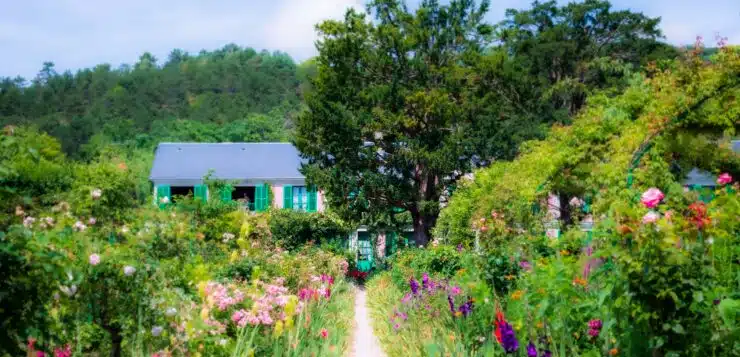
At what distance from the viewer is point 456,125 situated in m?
22.4

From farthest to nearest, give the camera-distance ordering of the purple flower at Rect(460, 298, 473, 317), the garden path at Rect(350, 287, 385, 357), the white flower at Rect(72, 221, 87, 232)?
the garden path at Rect(350, 287, 385, 357) < the white flower at Rect(72, 221, 87, 232) < the purple flower at Rect(460, 298, 473, 317)

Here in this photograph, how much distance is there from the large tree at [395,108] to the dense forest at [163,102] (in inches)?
924

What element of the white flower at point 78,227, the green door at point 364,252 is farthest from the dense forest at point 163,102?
the white flower at point 78,227

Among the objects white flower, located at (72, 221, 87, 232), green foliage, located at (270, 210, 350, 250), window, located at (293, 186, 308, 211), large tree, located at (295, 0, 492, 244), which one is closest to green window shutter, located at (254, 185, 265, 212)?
window, located at (293, 186, 308, 211)

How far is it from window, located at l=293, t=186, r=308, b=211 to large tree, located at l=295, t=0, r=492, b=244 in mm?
7453

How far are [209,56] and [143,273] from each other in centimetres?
6462

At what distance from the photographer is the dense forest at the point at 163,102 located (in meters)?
47.6

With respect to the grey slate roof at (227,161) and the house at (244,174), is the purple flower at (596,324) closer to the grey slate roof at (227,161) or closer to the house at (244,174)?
the house at (244,174)

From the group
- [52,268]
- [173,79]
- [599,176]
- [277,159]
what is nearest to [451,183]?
[599,176]

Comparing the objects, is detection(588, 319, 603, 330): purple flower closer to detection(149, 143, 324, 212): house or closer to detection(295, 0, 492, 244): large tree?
detection(295, 0, 492, 244): large tree

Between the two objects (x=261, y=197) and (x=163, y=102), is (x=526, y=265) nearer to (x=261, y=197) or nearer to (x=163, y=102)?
(x=261, y=197)

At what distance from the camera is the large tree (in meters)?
21.6

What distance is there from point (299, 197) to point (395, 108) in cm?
944

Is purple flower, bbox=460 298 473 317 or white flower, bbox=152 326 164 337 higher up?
white flower, bbox=152 326 164 337
